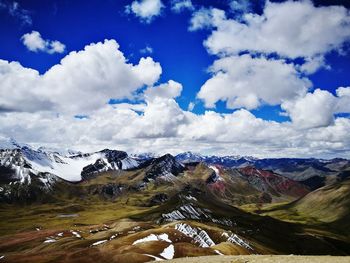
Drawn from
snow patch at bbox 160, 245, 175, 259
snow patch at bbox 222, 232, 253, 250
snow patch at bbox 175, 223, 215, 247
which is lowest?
snow patch at bbox 222, 232, 253, 250

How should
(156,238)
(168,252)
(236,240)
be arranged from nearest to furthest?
(168,252) → (156,238) → (236,240)

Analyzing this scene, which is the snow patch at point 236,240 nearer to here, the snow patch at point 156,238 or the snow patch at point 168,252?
the snow patch at point 156,238

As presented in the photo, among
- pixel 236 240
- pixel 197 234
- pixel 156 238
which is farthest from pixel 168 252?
pixel 236 240

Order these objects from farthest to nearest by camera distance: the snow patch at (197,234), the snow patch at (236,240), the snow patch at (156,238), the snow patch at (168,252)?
the snow patch at (236,240)
the snow patch at (197,234)
the snow patch at (156,238)
the snow patch at (168,252)

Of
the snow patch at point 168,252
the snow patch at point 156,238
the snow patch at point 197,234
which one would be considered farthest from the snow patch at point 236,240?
the snow patch at point 168,252

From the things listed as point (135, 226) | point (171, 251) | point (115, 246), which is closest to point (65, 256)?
point (115, 246)

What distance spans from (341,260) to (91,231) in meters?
161

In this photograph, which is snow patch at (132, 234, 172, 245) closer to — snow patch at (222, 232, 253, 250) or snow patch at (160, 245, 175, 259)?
snow patch at (160, 245, 175, 259)

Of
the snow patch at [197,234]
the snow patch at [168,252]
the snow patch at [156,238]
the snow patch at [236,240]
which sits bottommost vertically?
the snow patch at [236,240]

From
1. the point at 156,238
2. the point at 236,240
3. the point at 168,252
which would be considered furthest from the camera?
the point at 236,240

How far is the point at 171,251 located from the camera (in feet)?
330

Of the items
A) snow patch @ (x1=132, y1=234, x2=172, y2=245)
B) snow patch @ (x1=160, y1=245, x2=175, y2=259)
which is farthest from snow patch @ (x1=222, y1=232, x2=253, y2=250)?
snow patch @ (x1=160, y1=245, x2=175, y2=259)

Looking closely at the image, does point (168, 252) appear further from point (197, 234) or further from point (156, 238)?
point (197, 234)

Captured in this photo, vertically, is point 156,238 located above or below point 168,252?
below
